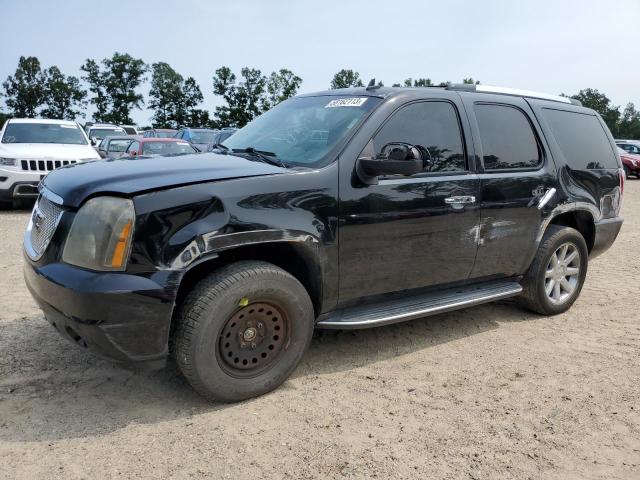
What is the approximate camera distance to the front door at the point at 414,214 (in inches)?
132

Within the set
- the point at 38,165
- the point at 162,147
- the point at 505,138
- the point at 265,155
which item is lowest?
the point at 38,165

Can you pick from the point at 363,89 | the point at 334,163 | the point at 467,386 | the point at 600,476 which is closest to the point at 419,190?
the point at 334,163

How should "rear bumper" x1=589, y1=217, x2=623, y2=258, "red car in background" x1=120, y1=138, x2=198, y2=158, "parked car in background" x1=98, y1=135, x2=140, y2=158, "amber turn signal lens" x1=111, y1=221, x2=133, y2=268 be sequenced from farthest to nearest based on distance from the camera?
"parked car in background" x1=98, y1=135, x2=140, y2=158
"red car in background" x1=120, y1=138, x2=198, y2=158
"rear bumper" x1=589, y1=217, x2=623, y2=258
"amber turn signal lens" x1=111, y1=221, x2=133, y2=268

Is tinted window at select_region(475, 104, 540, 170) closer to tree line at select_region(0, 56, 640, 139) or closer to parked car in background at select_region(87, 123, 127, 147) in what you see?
parked car in background at select_region(87, 123, 127, 147)

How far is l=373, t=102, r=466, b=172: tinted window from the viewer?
11.9 feet

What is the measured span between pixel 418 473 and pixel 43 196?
106 inches

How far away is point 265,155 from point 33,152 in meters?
7.90

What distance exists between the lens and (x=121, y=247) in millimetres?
2658

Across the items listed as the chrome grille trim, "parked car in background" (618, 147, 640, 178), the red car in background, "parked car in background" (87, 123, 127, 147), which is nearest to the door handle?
the chrome grille trim

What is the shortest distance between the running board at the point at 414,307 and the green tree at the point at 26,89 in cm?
7043

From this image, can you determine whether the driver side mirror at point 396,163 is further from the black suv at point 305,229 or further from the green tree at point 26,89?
the green tree at point 26,89

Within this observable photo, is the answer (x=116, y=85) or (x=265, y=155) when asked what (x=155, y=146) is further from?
(x=116, y=85)

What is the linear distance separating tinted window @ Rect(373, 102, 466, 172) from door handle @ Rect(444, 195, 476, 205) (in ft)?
0.70

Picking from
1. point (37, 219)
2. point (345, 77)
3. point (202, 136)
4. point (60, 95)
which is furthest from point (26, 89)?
point (37, 219)
